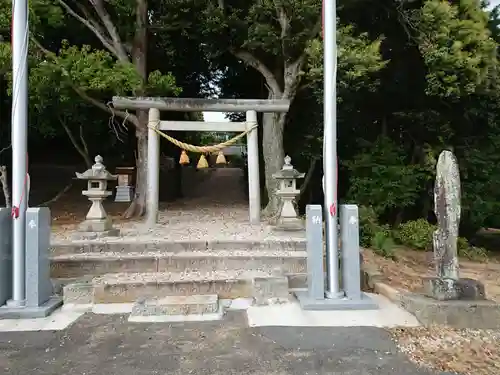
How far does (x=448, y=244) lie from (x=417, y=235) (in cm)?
704

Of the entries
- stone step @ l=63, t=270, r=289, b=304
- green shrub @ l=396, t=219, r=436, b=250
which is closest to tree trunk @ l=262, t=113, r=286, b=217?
green shrub @ l=396, t=219, r=436, b=250

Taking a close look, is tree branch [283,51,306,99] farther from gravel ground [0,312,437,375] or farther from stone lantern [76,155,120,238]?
gravel ground [0,312,437,375]

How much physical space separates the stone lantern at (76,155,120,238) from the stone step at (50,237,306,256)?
58cm

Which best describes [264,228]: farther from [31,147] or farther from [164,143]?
[31,147]

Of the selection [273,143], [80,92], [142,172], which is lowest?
[142,172]

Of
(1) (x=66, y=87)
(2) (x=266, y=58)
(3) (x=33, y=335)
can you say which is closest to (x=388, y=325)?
(3) (x=33, y=335)

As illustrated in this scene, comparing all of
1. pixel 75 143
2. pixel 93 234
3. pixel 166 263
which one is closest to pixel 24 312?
pixel 166 263

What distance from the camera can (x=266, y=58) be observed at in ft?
39.8

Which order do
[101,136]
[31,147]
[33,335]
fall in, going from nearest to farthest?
1. [33,335]
2. [101,136]
3. [31,147]

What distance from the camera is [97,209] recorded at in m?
7.47

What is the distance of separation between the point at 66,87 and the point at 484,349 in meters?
9.53

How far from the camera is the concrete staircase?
5102 mm

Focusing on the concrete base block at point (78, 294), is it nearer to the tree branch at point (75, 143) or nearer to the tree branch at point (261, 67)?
the tree branch at point (261, 67)

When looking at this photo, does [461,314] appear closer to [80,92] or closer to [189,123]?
[189,123]
